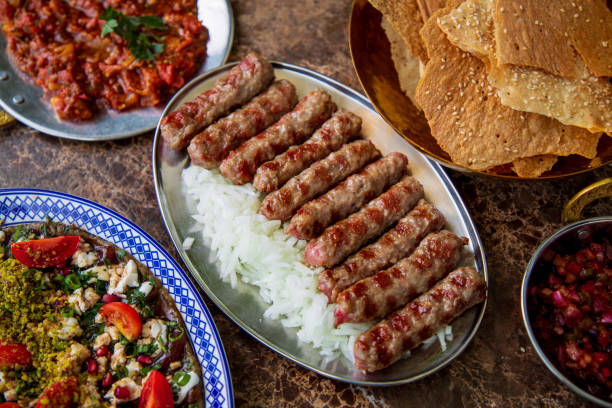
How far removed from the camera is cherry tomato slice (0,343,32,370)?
10.2ft

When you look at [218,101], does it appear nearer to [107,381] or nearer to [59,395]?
[107,381]

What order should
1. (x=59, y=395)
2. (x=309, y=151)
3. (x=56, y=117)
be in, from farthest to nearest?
1. (x=56, y=117)
2. (x=309, y=151)
3. (x=59, y=395)

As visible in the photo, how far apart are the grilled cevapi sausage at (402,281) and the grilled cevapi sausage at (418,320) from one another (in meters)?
0.07

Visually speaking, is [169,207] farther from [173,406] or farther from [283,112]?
[173,406]

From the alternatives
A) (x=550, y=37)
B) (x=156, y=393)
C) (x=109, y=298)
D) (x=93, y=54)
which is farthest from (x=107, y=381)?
(x=550, y=37)

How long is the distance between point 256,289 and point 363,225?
0.95m

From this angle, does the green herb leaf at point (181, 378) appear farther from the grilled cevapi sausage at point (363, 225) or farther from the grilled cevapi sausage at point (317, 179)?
the grilled cevapi sausage at point (317, 179)

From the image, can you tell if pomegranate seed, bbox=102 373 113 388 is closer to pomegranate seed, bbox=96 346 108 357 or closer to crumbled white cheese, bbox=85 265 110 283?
pomegranate seed, bbox=96 346 108 357

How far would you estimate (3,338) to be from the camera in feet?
10.4

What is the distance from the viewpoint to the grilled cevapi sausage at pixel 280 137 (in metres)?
3.87

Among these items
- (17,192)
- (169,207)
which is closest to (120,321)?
(169,207)

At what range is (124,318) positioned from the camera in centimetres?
333

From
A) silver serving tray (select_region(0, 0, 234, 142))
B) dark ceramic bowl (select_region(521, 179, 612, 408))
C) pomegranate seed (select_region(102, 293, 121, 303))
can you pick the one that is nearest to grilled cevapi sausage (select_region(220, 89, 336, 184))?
silver serving tray (select_region(0, 0, 234, 142))

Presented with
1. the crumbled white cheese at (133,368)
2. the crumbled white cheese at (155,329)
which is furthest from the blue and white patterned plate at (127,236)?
the crumbled white cheese at (133,368)
